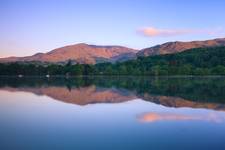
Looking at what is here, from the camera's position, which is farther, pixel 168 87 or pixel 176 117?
pixel 168 87

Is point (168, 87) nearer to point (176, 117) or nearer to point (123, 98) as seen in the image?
point (123, 98)

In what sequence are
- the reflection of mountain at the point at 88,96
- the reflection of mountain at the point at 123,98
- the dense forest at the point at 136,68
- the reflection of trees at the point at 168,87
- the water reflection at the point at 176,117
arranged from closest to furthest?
the water reflection at the point at 176,117 < the reflection of mountain at the point at 123,98 < the reflection of mountain at the point at 88,96 < the reflection of trees at the point at 168,87 < the dense forest at the point at 136,68

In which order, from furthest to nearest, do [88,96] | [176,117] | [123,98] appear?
[88,96], [123,98], [176,117]

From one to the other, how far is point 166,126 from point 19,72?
108 metres

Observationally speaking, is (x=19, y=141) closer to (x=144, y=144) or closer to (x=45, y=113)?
(x=144, y=144)

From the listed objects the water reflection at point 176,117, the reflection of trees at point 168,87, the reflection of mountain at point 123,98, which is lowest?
the reflection of trees at point 168,87

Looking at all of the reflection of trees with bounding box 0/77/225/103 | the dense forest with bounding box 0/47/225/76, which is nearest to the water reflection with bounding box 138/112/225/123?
the reflection of trees with bounding box 0/77/225/103

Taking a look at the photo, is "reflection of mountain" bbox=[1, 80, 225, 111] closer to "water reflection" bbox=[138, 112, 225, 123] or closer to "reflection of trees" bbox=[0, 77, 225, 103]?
"reflection of trees" bbox=[0, 77, 225, 103]

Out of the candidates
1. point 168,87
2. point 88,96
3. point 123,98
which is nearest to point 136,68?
point 168,87

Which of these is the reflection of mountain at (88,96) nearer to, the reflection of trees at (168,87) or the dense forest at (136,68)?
the reflection of trees at (168,87)

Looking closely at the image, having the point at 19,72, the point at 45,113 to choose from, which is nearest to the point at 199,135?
the point at 45,113

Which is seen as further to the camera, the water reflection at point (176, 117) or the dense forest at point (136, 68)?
the dense forest at point (136, 68)

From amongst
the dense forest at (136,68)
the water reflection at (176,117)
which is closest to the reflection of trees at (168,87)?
the water reflection at (176,117)

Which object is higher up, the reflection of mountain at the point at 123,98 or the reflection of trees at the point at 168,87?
the reflection of mountain at the point at 123,98
